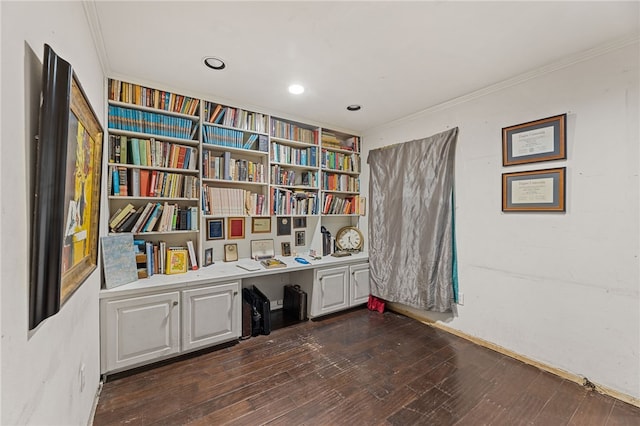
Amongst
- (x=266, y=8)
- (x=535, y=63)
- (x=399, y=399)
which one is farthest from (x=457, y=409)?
(x=266, y=8)

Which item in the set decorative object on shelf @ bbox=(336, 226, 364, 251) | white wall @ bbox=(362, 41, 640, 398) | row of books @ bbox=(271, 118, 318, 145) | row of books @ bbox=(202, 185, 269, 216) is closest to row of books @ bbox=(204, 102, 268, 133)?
row of books @ bbox=(271, 118, 318, 145)

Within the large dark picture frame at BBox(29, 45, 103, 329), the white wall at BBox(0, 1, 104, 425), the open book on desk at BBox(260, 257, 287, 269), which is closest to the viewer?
the white wall at BBox(0, 1, 104, 425)

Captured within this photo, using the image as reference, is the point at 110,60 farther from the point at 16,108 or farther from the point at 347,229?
the point at 347,229

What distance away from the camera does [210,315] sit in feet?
7.79

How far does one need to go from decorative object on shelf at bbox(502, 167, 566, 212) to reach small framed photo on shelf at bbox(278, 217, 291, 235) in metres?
2.29

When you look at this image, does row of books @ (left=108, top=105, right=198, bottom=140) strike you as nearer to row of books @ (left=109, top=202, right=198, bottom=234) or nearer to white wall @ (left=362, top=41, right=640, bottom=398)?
row of books @ (left=109, top=202, right=198, bottom=234)

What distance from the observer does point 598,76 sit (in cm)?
196

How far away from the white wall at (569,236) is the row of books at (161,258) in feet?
8.80

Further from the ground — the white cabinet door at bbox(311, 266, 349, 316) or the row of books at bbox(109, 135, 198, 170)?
the row of books at bbox(109, 135, 198, 170)

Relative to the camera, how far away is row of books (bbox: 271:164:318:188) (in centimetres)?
316

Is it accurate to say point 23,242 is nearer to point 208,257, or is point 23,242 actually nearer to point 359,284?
point 208,257

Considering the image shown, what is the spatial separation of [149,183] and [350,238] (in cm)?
243

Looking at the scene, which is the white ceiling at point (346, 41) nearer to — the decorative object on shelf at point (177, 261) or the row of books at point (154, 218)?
the row of books at point (154, 218)

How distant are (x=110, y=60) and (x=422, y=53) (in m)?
2.31
